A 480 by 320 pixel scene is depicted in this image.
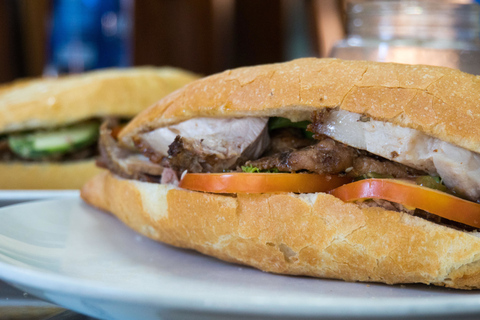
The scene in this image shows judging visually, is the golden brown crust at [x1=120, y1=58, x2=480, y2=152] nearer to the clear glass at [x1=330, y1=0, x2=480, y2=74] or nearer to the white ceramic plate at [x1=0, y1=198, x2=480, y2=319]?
the white ceramic plate at [x1=0, y1=198, x2=480, y2=319]

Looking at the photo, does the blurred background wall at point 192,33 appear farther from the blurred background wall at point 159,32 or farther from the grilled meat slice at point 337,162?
the grilled meat slice at point 337,162

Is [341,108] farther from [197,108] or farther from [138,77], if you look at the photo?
[138,77]

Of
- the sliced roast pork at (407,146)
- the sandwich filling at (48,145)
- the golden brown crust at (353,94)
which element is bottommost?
the sandwich filling at (48,145)

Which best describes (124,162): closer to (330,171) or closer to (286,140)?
(286,140)

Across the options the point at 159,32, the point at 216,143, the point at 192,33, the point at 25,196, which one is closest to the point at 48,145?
the point at 25,196

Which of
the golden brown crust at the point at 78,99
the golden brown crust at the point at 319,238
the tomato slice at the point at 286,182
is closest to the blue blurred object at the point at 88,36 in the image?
the golden brown crust at the point at 78,99

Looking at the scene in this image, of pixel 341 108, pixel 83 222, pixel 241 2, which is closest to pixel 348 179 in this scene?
pixel 341 108

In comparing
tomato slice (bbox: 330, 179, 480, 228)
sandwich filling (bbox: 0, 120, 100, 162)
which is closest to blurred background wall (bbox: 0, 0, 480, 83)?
sandwich filling (bbox: 0, 120, 100, 162)
